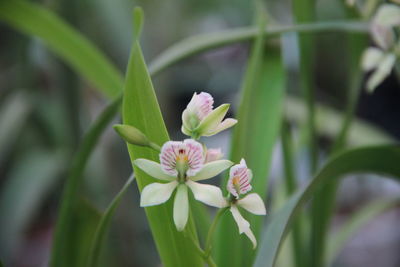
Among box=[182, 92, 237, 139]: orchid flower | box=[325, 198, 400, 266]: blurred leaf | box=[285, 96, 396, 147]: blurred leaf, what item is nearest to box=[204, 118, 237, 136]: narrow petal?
box=[182, 92, 237, 139]: orchid flower

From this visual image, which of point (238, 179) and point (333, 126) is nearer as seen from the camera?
point (238, 179)

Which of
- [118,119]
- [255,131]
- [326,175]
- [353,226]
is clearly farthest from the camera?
[118,119]

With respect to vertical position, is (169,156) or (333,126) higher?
(333,126)

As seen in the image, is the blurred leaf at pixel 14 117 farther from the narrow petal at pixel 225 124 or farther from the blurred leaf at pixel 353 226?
the narrow petal at pixel 225 124

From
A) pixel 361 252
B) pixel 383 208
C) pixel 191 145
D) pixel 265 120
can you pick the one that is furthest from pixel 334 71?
pixel 191 145

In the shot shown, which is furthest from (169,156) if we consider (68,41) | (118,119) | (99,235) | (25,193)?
(118,119)

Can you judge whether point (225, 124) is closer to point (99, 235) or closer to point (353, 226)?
point (99, 235)

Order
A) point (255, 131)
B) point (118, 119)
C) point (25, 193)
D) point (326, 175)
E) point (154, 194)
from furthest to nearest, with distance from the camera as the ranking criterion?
1. point (118, 119)
2. point (25, 193)
3. point (255, 131)
4. point (326, 175)
5. point (154, 194)

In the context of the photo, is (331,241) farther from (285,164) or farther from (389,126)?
(389,126)
